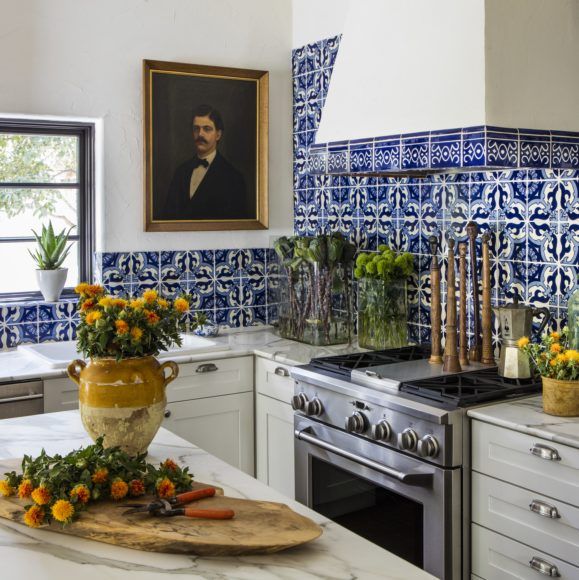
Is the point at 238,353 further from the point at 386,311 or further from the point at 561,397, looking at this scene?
the point at 561,397

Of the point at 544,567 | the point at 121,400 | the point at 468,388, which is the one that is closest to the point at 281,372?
the point at 468,388

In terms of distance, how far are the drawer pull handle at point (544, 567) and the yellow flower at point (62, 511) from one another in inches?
58.9

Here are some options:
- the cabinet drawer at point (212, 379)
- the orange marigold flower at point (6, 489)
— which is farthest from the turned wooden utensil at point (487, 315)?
the orange marigold flower at point (6, 489)

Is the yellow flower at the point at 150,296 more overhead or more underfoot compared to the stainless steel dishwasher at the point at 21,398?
more overhead

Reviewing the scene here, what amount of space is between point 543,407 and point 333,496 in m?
0.97

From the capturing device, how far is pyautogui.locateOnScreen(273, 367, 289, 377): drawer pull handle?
12.2 ft

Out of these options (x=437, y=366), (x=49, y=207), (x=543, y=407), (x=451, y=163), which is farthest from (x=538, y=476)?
(x=49, y=207)

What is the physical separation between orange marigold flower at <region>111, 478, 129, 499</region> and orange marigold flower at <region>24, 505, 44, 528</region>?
0.15 metres

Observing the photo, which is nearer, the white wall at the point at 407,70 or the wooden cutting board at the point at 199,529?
the wooden cutting board at the point at 199,529

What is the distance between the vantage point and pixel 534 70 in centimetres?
292

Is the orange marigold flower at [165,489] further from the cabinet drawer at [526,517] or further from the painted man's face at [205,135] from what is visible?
the painted man's face at [205,135]

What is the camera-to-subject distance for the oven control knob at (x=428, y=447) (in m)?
2.73

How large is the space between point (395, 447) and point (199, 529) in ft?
4.59

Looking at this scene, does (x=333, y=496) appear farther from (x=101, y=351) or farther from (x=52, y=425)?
(x=101, y=351)
